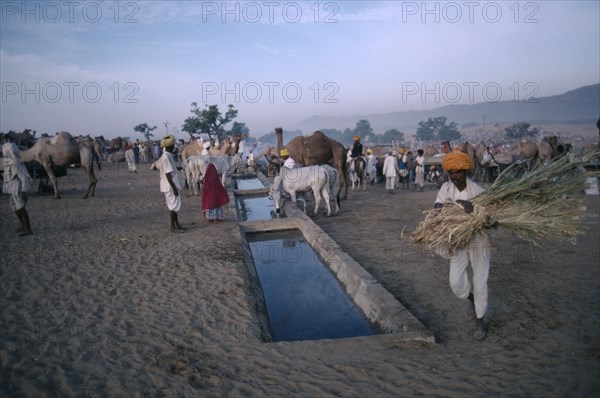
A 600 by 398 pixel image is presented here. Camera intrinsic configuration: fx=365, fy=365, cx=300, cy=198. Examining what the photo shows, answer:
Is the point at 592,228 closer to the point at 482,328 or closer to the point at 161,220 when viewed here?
the point at 482,328

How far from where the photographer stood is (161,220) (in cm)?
975

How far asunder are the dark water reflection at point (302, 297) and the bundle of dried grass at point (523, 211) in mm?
1665

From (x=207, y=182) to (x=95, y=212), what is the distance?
4051mm

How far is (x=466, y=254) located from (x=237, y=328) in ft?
8.68

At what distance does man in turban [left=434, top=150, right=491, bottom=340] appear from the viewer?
12.4 ft

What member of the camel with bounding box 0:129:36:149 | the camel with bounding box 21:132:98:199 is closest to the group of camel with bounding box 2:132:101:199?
the camel with bounding box 21:132:98:199

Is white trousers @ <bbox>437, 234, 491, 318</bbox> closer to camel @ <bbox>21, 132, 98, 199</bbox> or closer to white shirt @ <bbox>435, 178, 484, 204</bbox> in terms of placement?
white shirt @ <bbox>435, 178, 484, 204</bbox>

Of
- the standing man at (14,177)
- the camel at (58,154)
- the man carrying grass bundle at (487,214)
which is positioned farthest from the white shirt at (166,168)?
the camel at (58,154)

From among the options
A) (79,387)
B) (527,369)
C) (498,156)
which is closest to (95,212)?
(79,387)

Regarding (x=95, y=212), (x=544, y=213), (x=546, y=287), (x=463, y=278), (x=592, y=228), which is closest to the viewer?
(x=544, y=213)

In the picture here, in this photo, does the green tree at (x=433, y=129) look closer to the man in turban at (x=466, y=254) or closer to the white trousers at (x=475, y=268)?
the man in turban at (x=466, y=254)

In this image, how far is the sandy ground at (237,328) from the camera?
316cm

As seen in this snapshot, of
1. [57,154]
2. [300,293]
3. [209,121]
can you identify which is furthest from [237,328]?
[209,121]

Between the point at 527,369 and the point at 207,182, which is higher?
the point at 207,182
